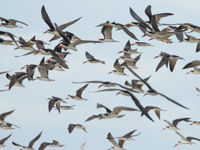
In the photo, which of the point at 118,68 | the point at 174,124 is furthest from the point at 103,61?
the point at 174,124

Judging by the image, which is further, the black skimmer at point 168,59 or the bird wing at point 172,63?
the bird wing at point 172,63

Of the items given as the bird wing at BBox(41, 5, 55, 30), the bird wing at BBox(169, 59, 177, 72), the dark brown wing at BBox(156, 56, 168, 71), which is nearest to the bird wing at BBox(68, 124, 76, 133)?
the bird wing at BBox(41, 5, 55, 30)

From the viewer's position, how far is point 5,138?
2122 cm

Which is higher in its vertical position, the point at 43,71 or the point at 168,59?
the point at 168,59

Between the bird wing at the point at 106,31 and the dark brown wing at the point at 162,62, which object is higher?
the bird wing at the point at 106,31

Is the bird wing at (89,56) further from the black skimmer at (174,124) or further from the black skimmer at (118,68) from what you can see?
the black skimmer at (174,124)

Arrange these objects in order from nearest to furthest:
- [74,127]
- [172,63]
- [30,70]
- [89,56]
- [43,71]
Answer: [30,70] < [74,127] < [43,71] < [172,63] < [89,56]

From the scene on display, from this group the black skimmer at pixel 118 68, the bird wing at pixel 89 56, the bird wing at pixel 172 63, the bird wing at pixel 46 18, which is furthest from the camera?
the bird wing at pixel 89 56

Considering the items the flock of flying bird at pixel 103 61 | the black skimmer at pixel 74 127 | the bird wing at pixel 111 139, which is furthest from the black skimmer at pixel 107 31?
the bird wing at pixel 111 139

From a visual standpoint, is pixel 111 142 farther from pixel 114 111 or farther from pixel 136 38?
pixel 136 38

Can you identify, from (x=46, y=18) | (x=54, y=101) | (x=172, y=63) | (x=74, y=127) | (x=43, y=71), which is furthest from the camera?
(x=172, y=63)

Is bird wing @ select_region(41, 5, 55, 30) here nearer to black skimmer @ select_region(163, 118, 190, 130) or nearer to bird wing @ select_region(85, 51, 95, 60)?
bird wing @ select_region(85, 51, 95, 60)

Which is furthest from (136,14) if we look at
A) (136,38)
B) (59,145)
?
(59,145)

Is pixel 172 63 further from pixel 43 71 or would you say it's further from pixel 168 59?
pixel 43 71
